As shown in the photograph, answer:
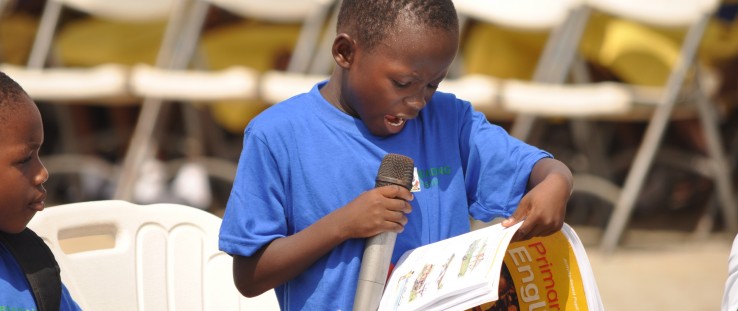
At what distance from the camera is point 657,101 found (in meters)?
4.35

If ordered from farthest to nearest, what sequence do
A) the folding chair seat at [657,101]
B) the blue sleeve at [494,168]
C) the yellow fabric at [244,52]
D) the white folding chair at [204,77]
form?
the yellow fabric at [244,52]
the white folding chair at [204,77]
the folding chair seat at [657,101]
the blue sleeve at [494,168]

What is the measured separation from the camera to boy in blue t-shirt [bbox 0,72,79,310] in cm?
165

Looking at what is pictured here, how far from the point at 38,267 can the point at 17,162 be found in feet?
0.48

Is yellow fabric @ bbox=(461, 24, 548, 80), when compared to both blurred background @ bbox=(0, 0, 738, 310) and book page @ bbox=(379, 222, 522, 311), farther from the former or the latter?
book page @ bbox=(379, 222, 522, 311)

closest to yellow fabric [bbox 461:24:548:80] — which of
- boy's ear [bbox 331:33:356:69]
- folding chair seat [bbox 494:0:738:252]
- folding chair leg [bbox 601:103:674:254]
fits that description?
folding chair seat [bbox 494:0:738:252]

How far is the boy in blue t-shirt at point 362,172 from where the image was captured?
Result: 167 cm

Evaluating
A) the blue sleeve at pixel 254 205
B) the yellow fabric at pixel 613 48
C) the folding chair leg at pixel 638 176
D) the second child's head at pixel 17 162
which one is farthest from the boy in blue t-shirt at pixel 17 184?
the yellow fabric at pixel 613 48

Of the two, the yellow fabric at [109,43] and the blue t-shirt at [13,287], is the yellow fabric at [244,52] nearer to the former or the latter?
the yellow fabric at [109,43]

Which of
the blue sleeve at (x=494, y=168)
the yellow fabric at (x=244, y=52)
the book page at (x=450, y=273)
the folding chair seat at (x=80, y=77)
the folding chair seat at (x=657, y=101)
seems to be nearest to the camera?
the book page at (x=450, y=273)

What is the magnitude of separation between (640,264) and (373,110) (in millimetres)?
2770

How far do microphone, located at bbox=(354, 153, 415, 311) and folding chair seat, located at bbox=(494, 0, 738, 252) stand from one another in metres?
2.60

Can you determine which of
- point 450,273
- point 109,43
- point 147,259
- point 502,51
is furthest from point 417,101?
point 109,43

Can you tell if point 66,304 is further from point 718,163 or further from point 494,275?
point 718,163

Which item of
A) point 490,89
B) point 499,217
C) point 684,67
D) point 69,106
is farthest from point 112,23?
point 499,217
